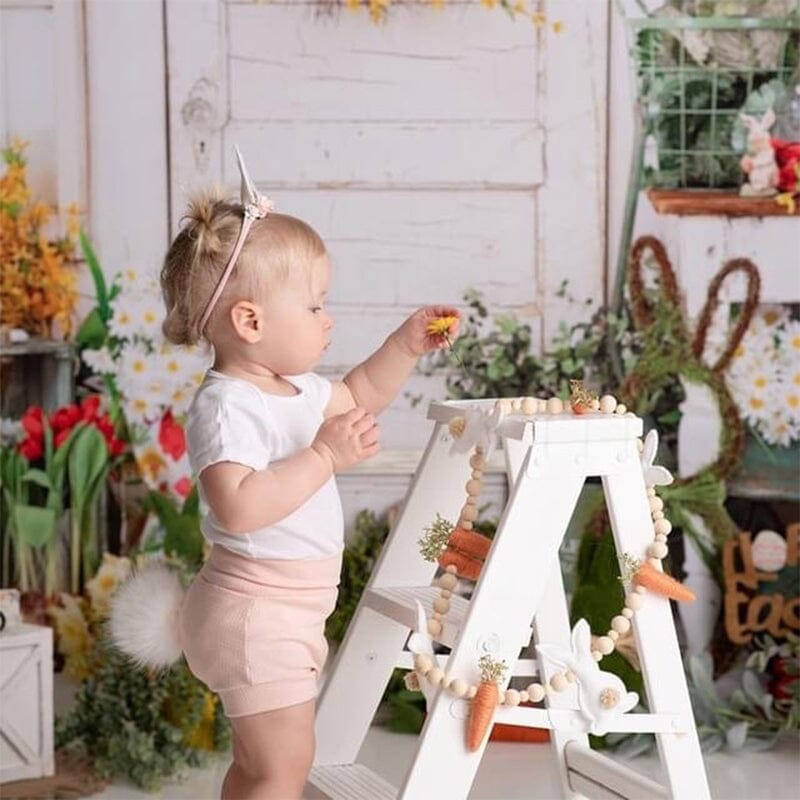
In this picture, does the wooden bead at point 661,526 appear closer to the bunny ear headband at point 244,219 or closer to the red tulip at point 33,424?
the bunny ear headband at point 244,219

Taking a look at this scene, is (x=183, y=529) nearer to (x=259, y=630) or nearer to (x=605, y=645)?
(x=259, y=630)

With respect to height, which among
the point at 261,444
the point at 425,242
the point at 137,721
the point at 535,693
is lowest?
the point at 137,721

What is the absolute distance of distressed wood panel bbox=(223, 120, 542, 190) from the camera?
3.89 m

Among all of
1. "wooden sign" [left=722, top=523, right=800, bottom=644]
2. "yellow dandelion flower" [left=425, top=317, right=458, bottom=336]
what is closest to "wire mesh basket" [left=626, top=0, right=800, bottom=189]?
"wooden sign" [left=722, top=523, right=800, bottom=644]

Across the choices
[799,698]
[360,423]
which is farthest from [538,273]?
[360,423]

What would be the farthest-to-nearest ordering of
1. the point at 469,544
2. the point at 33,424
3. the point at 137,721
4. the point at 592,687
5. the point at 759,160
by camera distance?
1. the point at 33,424
2. the point at 759,160
3. the point at 137,721
4. the point at 469,544
5. the point at 592,687

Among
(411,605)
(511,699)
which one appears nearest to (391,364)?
(411,605)

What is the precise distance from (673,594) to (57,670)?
2.19 meters

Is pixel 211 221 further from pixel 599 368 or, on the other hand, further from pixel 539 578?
pixel 599 368

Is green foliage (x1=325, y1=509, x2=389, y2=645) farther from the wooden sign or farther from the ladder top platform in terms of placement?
the ladder top platform

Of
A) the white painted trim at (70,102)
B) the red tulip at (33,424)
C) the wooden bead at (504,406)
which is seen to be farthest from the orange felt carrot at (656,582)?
the white painted trim at (70,102)

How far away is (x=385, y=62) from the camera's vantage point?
3.88 metres

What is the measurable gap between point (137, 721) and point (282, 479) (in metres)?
1.52

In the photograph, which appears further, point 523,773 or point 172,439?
point 172,439
